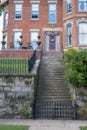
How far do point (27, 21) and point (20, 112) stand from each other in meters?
18.0

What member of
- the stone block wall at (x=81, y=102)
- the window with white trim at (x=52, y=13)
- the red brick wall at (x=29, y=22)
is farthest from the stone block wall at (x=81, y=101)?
the window with white trim at (x=52, y=13)

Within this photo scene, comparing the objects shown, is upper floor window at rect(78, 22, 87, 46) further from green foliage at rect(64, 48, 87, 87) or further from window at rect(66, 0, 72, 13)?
green foliage at rect(64, 48, 87, 87)

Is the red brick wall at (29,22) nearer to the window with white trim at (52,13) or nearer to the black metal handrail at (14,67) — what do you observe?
the window with white trim at (52,13)

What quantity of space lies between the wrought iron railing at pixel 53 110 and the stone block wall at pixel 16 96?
410 mm

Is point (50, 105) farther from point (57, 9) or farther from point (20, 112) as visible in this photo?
point (57, 9)

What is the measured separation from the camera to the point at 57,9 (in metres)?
31.7

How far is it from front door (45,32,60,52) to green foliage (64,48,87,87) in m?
15.2

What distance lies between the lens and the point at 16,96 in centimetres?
1553

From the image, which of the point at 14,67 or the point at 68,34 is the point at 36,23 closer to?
the point at 68,34

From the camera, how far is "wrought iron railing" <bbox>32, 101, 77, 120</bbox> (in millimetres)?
14922

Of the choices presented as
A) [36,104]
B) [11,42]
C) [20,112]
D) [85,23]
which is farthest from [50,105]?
[11,42]

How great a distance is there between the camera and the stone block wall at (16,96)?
15.2m

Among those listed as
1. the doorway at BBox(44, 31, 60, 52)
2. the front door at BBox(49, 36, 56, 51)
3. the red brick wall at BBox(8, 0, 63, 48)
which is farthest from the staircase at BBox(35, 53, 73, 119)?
the red brick wall at BBox(8, 0, 63, 48)

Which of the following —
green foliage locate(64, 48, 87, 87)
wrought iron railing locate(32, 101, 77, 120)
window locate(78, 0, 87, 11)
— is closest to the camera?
wrought iron railing locate(32, 101, 77, 120)
